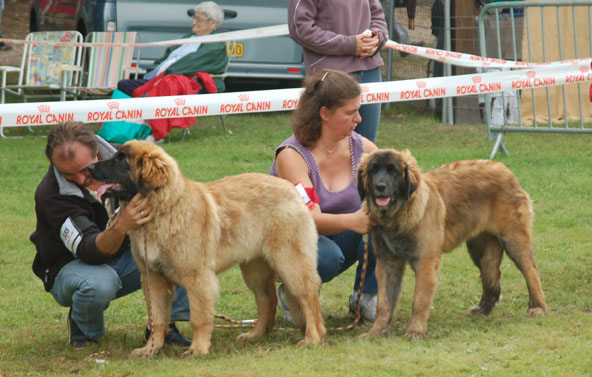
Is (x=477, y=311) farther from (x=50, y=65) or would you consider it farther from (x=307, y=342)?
(x=50, y=65)

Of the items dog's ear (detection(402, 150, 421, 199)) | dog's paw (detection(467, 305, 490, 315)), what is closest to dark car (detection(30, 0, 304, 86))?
dog's paw (detection(467, 305, 490, 315))

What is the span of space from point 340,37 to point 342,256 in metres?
1.83

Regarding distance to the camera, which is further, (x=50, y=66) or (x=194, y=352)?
(x=50, y=66)

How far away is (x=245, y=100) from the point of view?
24.2 feet

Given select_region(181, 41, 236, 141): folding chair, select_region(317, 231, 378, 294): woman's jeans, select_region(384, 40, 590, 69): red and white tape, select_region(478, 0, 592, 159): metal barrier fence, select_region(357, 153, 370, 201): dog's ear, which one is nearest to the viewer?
select_region(357, 153, 370, 201): dog's ear

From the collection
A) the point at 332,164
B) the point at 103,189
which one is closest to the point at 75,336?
the point at 103,189

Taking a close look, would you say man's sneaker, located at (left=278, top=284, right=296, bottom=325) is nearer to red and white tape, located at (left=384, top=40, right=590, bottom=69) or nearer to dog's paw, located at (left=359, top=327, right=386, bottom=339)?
dog's paw, located at (left=359, top=327, right=386, bottom=339)

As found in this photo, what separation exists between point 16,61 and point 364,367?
18.1 m

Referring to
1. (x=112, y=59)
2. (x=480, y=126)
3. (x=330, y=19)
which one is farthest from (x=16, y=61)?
(x=330, y=19)

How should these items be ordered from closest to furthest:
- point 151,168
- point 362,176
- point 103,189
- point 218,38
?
1. point 151,168
2. point 103,189
3. point 362,176
4. point 218,38

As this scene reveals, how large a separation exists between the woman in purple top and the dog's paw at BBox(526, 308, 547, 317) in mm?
970

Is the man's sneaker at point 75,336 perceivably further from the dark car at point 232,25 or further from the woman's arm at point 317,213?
the dark car at point 232,25

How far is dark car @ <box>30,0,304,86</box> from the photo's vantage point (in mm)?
13172

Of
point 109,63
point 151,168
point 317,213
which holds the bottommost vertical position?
point 317,213
